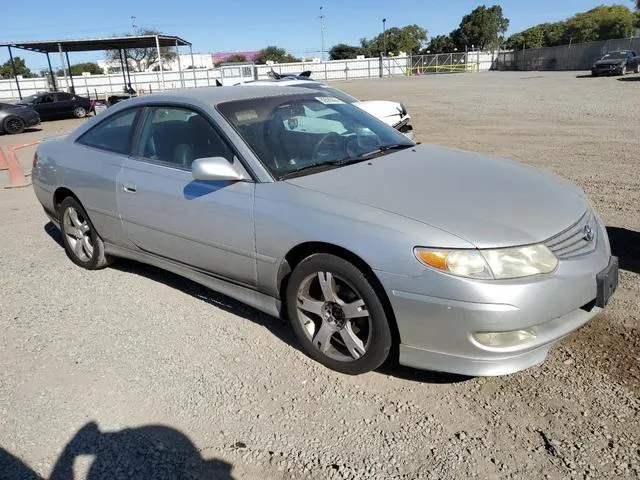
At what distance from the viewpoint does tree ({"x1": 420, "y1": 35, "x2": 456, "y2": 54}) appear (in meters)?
104

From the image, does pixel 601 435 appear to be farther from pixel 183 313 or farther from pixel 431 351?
pixel 183 313

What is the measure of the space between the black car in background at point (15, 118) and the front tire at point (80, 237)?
18132 mm

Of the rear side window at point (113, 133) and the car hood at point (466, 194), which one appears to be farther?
the rear side window at point (113, 133)

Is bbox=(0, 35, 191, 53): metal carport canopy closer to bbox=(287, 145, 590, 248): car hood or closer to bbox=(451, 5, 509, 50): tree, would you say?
bbox=(287, 145, 590, 248): car hood

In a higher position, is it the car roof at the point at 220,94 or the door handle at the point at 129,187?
the car roof at the point at 220,94

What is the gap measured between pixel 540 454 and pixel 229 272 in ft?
6.86

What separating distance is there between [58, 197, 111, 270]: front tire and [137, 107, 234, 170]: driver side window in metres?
1.07

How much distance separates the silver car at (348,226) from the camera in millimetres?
2650

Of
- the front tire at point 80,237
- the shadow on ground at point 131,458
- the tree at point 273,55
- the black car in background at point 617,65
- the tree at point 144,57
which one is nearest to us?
the shadow on ground at point 131,458

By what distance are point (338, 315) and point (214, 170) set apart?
1.16m

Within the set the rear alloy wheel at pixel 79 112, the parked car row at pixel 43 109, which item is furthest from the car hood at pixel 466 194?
the rear alloy wheel at pixel 79 112

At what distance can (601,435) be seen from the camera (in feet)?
8.35

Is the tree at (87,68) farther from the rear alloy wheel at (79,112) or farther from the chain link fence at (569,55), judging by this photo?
the rear alloy wheel at (79,112)

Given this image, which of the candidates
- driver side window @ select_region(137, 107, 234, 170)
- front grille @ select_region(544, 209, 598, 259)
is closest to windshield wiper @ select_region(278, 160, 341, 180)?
driver side window @ select_region(137, 107, 234, 170)
